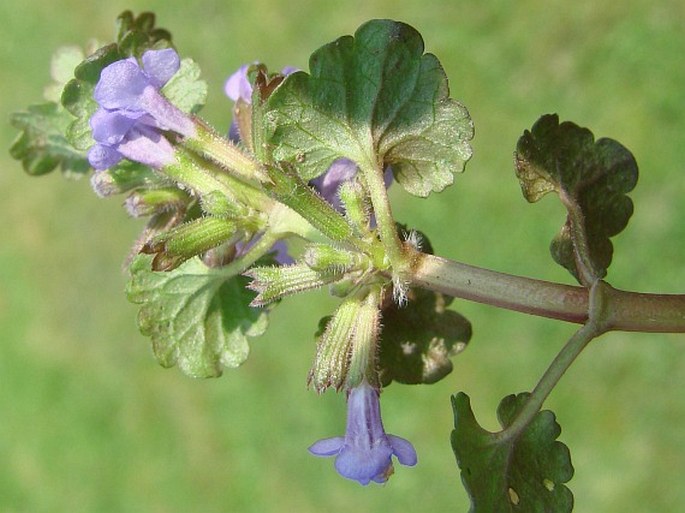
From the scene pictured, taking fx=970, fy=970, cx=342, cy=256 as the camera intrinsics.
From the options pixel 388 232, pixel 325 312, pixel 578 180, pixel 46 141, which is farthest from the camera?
pixel 325 312

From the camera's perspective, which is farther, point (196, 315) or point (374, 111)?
point (196, 315)

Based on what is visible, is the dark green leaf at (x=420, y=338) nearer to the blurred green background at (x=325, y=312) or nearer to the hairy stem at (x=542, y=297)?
the hairy stem at (x=542, y=297)

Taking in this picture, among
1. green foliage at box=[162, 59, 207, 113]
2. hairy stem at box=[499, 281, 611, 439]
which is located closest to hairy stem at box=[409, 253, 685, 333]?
hairy stem at box=[499, 281, 611, 439]

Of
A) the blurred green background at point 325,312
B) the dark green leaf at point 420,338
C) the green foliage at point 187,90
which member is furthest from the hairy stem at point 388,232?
the blurred green background at point 325,312

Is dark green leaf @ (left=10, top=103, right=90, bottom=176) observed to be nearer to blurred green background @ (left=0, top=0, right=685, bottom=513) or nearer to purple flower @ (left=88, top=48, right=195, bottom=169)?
purple flower @ (left=88, top=48, right=195, bottom=169)

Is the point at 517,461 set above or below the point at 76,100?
below

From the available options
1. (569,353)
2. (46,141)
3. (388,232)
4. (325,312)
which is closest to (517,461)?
(569,353)

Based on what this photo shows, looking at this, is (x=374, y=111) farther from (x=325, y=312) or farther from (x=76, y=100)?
(x=325, y=312)
